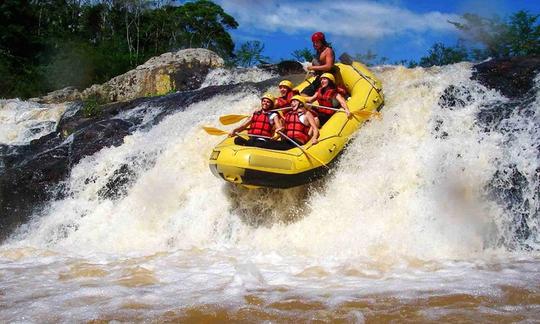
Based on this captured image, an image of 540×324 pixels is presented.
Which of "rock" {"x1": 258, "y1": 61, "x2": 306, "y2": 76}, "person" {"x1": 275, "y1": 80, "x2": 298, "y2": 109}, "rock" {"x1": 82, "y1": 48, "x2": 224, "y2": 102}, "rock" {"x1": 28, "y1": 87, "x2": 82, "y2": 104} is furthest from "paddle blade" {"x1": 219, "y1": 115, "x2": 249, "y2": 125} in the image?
"rock" {"x1": 28, "y1": 87, "x2": 82, "y2": 104}

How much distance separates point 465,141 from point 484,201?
807 millimetres

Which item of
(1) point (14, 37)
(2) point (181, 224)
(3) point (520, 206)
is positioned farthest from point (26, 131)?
(1) point (14, 37)

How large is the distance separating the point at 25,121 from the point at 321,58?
6034mm

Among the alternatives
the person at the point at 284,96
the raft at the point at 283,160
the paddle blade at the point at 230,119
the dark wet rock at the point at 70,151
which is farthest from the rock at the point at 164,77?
the raft at the point at 283,160

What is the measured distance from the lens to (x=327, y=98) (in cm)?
634

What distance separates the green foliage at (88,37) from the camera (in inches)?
727

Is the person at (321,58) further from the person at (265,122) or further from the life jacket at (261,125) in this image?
the life jacket at (261,125)

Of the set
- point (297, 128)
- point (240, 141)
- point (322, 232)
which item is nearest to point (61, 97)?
point (240, 141)

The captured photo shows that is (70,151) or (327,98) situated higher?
(327,98)

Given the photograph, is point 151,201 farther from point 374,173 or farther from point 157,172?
point 374,173

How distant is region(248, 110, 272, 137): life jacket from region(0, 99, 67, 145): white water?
4.83 meters

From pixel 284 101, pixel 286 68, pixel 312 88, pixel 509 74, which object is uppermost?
pixel 509 74

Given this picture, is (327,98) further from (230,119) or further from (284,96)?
(230,119)

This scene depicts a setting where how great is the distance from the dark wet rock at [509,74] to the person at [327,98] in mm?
1834
